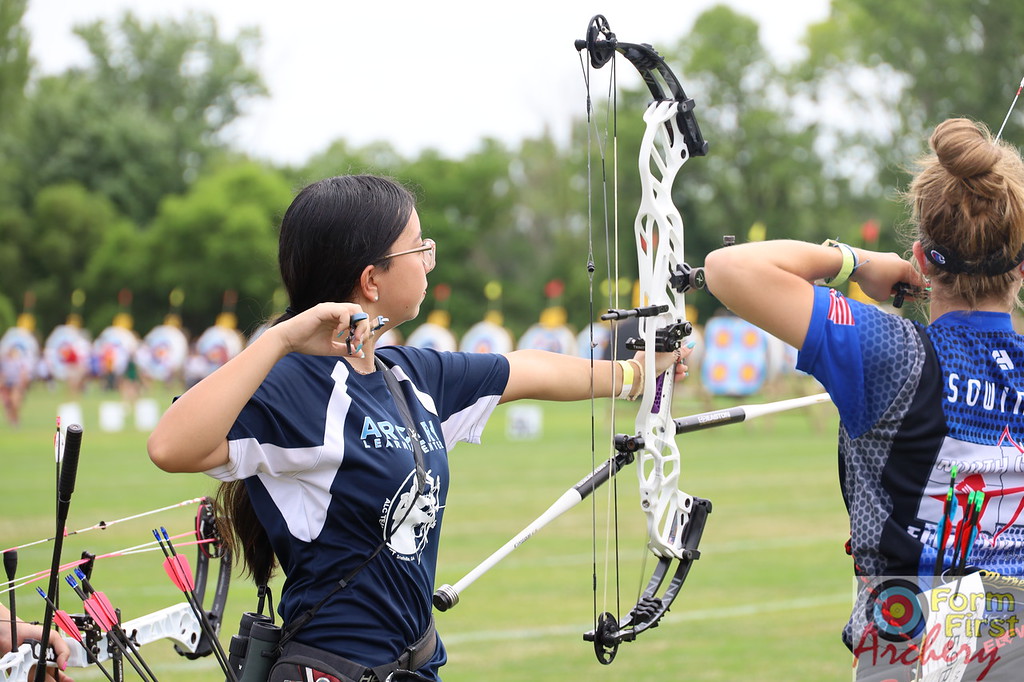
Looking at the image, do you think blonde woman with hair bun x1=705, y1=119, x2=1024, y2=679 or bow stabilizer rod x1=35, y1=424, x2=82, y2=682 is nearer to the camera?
blonde woman with hair bun x1=705, y1=119, x2=1024, y2=679

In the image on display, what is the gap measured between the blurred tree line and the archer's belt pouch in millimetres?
34834

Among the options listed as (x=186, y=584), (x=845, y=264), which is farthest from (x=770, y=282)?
(x=186, y=584)

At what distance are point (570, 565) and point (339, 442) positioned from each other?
6.10 meters

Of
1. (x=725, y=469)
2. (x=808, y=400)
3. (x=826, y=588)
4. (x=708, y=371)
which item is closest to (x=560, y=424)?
(x=708, y=371)

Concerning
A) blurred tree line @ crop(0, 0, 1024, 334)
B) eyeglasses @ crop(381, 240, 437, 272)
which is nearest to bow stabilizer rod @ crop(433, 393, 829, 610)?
eyeglasses @ crop(381, 240, 437, 272)

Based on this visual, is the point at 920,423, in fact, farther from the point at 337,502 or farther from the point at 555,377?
the point at 337,502

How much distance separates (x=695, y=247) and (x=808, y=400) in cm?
4461

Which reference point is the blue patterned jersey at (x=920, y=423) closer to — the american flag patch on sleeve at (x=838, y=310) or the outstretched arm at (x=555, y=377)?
the american flag patch on sleeve at (x=838, y=310)

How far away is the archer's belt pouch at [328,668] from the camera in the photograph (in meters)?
2.27

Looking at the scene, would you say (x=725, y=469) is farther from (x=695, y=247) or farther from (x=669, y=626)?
(x=695, y=247)

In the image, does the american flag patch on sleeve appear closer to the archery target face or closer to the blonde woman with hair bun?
the blonde woman with hair bun

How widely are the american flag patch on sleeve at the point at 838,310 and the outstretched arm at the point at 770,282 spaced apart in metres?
0.04

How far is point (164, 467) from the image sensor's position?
6.95 ft

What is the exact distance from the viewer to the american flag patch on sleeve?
6.94 ft
